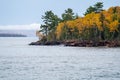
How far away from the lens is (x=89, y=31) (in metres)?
150

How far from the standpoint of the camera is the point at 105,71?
59.7 metres

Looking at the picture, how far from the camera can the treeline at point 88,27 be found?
146125 millimetres

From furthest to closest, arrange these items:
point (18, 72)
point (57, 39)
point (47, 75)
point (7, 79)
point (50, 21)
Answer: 1. point (50, 21)
2. point (57, 39)
3. point (18, 72)
4. point (47, 75)
5. point (7, 79)

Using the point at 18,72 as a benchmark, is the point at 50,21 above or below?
above

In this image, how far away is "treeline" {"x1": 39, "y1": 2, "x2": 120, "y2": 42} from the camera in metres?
146

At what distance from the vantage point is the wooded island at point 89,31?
145000mm

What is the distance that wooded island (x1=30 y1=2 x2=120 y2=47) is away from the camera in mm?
145000

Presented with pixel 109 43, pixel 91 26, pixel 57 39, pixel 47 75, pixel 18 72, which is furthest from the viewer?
pixel 57 39

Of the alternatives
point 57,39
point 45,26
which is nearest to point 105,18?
point 57,39

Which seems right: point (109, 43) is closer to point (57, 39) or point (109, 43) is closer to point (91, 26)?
point (91, 26)

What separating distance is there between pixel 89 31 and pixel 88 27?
145cm

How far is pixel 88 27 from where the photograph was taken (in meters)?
150

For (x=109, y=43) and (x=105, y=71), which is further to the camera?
(x=109, y=43)

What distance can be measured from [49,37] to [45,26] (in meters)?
10.5
